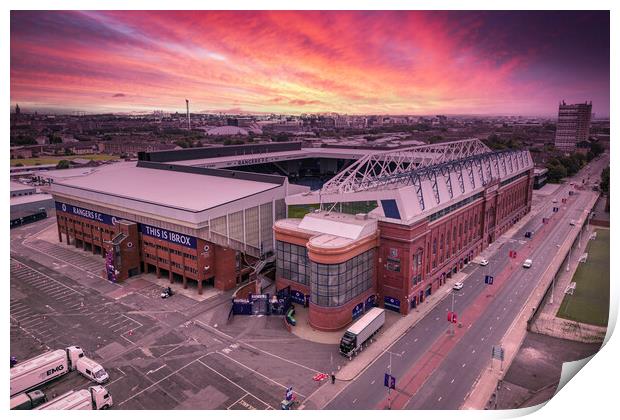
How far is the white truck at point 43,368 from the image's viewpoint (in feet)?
125

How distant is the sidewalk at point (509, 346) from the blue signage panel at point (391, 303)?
11911 mm

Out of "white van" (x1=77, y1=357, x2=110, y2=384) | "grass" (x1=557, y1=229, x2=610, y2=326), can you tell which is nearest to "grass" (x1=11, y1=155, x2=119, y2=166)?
"white van" (x1=77, y1=357, x2=110, y2=384)

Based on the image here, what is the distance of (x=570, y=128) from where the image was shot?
98000 mm

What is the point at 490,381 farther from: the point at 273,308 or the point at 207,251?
the point at 207,251

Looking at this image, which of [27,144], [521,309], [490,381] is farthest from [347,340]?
[27,144]

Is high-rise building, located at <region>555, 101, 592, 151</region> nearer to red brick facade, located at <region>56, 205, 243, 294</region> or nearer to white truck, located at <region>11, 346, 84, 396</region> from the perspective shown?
red brick facade, located at <region>56, 205, 243, 294</region>

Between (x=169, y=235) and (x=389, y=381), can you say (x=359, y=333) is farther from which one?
(x=169, y=235)

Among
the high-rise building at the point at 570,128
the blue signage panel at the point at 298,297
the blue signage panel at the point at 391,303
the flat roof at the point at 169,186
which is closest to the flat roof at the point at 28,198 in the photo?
the flat roof at the point at 169,186

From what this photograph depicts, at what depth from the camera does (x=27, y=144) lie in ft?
273

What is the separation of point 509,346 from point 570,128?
72.0 m

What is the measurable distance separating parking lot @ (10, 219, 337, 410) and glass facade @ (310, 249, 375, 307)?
16.6ft

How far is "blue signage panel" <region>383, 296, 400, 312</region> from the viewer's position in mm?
52906

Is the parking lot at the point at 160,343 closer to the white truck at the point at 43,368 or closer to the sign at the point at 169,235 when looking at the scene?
the white truck at the point at 43,368

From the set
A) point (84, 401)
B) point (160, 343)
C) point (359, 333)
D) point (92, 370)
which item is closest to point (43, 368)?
point (92, 370)
